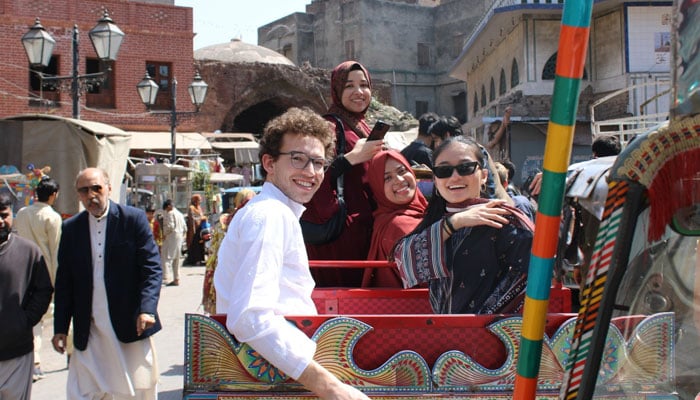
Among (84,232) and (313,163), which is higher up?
(313,163)

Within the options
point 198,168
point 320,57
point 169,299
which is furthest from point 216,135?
point 320,57

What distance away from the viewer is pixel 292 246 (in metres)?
2.31

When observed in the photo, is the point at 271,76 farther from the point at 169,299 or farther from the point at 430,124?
the point at 430,124

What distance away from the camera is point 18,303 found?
14.1 feet

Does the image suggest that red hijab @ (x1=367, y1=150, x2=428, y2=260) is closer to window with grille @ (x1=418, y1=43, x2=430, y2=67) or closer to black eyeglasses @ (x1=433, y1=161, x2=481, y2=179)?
black eyeglasses @ (x1=433, y1=161, x2=481, y2=179)

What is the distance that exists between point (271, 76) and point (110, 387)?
1040 inches

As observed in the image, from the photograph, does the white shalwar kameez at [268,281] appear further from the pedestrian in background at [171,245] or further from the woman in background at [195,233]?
the woman in background at [195,233]

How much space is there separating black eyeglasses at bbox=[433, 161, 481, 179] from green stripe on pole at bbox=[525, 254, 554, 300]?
1.33 metres

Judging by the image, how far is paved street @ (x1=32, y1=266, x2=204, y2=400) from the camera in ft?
19.3

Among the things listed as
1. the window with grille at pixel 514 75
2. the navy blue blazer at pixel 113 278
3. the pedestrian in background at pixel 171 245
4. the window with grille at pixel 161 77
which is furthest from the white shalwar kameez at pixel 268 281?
the window with grille at pixel 161 77

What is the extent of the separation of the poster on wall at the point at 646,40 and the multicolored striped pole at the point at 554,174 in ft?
59.3

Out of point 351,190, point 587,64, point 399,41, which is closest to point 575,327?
point 351,190

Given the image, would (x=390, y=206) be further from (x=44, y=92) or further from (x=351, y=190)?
(x=44, y=92)

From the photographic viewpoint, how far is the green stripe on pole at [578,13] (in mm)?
1274
